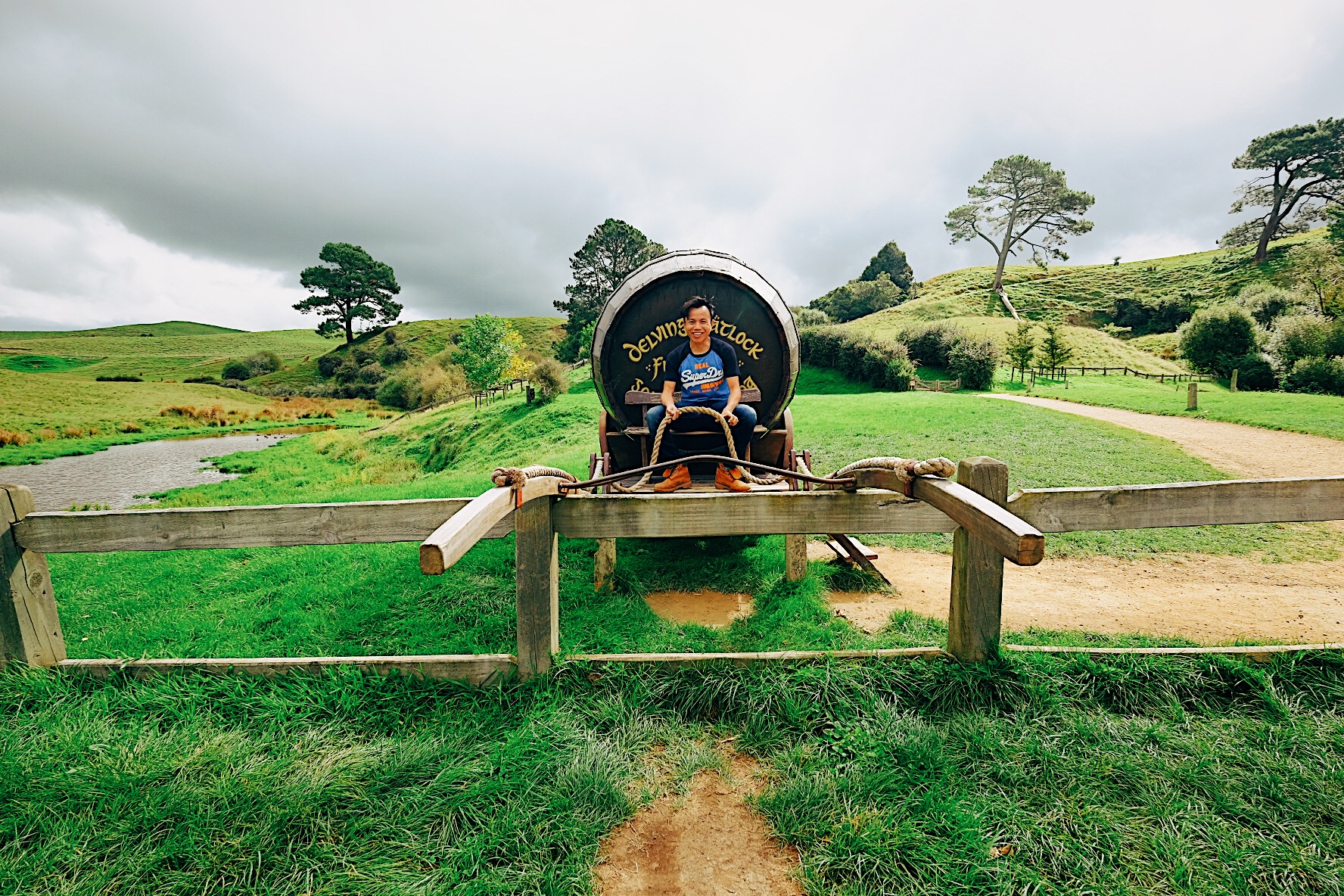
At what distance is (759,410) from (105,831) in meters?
4.47

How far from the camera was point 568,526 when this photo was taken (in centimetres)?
273

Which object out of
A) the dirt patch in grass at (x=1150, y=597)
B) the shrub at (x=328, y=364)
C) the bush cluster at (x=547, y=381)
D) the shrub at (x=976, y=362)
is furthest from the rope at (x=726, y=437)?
the shrub at (x=328, y=364)

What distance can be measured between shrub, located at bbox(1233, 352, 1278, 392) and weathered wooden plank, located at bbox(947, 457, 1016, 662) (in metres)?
30.4

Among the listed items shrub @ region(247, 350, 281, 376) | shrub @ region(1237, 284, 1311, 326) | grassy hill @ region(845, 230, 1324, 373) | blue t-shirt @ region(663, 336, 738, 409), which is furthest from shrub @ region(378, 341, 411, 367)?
shrub @ region(1237, 284, 1311, 326)

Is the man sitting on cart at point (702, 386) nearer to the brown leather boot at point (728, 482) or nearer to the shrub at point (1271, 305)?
the brown leather boot at point (728, 482)

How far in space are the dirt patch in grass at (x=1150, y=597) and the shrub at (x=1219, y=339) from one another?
1082 inches

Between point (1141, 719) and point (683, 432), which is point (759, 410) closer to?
point (683, 432)

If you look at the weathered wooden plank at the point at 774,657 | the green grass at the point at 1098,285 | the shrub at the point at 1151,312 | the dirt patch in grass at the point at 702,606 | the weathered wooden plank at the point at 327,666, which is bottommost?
the dirt patch in grass at the point at 702,606

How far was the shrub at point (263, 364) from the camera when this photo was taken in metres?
50.9

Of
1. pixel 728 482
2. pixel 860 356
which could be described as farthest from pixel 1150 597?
pixel 860 356

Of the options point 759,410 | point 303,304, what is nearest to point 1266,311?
point 759,410

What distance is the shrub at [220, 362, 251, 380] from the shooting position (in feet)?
153

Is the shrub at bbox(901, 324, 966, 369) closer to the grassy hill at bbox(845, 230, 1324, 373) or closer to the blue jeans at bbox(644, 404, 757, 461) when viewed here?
the grassy hill at bbox(845, 230, 1324, 373)

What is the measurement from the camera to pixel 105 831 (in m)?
1.86
